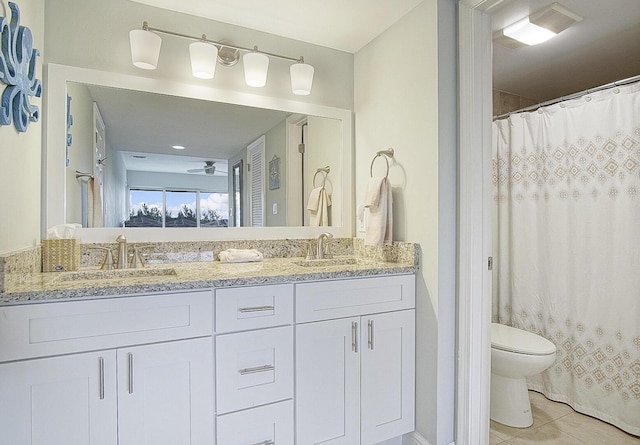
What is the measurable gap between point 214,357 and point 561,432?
1865mm

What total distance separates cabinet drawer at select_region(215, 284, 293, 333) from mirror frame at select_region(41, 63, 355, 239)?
642 mm

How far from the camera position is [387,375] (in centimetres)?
167

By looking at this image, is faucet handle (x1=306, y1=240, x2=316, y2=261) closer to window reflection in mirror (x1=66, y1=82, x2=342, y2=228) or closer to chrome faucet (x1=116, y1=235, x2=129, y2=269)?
window reflection in mirror (x1=66, y1=82, x2=342, y2=228)

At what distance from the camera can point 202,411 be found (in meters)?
1.31

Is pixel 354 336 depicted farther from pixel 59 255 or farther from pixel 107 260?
pixel 59 255

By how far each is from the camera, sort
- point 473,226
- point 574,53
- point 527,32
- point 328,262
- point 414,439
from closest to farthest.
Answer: point 473,226 → point 414,439 → point 328,262 → point 527,32 → point 574,53

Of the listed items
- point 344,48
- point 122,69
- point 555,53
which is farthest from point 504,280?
point 122,69

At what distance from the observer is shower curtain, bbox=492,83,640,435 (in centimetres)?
199

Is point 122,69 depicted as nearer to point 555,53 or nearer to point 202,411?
point 202,411

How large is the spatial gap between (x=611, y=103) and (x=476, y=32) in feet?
3.44

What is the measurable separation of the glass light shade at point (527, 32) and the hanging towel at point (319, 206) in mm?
1352

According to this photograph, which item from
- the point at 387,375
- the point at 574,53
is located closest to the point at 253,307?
the point at 387,375

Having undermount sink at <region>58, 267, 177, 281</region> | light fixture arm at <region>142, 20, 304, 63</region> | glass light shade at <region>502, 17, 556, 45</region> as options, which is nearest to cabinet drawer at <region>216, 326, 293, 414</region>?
undermount sink at <region>58, 267, 177, 281</region>

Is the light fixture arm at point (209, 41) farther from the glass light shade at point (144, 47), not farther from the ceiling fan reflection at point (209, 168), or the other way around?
the ceiling fan reflection at point (209, 168)
